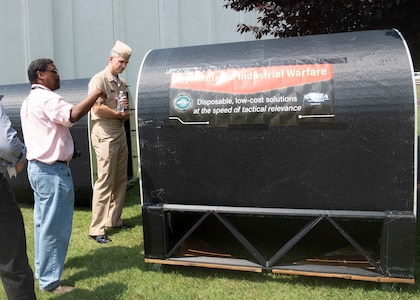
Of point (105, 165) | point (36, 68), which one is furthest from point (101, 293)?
point (36, 68)

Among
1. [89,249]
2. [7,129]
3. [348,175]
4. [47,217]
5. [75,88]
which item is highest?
[75,88]

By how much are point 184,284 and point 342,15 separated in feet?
11.5

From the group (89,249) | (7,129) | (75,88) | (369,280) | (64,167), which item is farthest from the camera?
(75,88)

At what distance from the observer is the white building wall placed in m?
13.1

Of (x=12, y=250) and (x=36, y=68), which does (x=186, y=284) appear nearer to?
(x=12, y=250)

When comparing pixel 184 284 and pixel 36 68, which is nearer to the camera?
pixel 36 68

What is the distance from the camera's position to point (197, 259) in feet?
12.1

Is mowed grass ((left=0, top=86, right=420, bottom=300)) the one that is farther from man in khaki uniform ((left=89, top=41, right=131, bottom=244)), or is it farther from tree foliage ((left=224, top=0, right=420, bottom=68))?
tree foliage ((left=224, top=0, right=420, bottom=68))

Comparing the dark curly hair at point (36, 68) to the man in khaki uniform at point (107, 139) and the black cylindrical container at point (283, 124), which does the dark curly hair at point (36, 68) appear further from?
the man in khaki uniform at point (107, 139)

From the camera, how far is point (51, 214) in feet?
11.3

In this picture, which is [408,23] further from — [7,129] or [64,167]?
[7,129]

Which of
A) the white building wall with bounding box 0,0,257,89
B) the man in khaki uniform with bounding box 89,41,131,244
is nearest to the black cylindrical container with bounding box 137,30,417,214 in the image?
the man in khaki uniform with bounding box 89,41,131,244

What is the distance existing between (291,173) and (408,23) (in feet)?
9.40

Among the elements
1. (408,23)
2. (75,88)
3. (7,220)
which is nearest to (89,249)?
(7,220)
